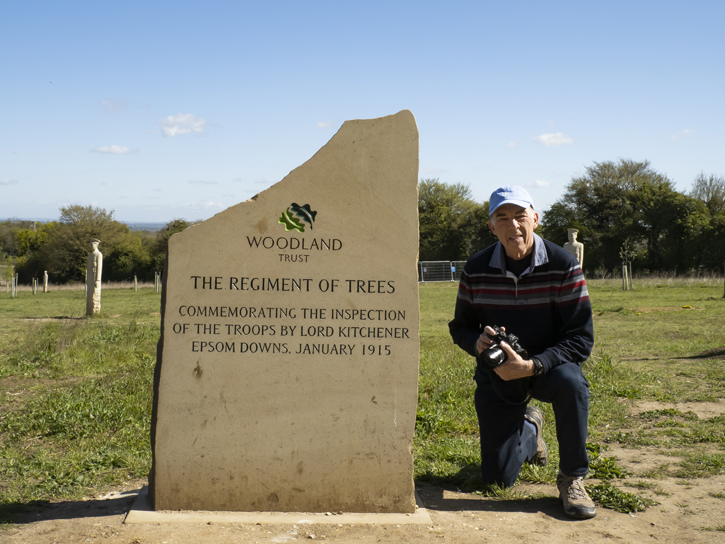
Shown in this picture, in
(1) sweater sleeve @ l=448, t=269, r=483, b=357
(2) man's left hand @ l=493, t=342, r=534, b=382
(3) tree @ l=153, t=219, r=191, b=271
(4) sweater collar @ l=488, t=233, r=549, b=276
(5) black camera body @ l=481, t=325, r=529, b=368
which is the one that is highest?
(3) tree @ l=153, t=219, r=191, b=271

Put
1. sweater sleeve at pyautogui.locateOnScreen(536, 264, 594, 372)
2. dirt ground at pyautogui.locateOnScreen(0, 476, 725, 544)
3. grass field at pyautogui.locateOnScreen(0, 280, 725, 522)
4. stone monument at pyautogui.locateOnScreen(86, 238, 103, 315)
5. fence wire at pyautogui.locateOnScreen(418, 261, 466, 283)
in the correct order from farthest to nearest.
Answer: fence wire at pyautogui.locateOnScreen(418, 261, 466, 283) → stone monument at pyautogui.locateOnScreen(86, 238, 103, 315) → grass field at pyautogui.locateOnScreen(0, 280, 725, 522) → sweater sleeve at pyautogui.locateOnScreen(536, 264, 594, 372) → dirt ground at pyautogui.locateOnScreen(0, 476, 725, 544)

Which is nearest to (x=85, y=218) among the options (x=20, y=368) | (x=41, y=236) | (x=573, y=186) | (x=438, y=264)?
(x=41, y=236)

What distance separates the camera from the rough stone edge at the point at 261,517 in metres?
3.37

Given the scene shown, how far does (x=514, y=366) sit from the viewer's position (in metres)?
3.53

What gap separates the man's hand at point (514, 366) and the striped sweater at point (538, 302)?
0.12 metres

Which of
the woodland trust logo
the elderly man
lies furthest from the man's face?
the woodland trust logo

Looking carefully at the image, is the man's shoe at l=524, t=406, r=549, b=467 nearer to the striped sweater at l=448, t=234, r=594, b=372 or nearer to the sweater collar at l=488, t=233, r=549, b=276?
the striped sweater at l=448, t=234, r=594, b=372

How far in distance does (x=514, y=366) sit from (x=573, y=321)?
1.53ft

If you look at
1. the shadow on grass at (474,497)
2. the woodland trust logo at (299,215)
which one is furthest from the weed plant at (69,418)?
the woodland trust logo at (299,215)

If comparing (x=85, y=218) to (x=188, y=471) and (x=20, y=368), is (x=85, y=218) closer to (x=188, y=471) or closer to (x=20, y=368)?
(x=20, y=368)

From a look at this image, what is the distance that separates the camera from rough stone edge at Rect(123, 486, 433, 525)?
337 cm

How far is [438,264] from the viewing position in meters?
43.1

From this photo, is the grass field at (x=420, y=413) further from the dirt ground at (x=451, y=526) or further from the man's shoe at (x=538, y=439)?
the dirt ground at (x=451, y=526)

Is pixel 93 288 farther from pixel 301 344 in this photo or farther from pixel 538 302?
pixel 538 302
